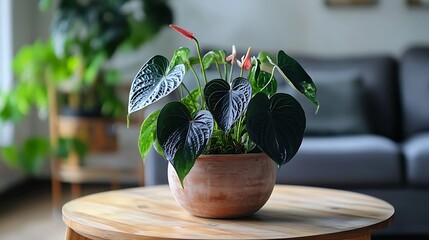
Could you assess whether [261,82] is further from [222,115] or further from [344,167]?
[344,167]

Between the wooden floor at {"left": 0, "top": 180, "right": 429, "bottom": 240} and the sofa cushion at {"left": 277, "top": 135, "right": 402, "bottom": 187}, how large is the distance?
315 millimetres

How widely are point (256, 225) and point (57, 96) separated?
2.56 meters

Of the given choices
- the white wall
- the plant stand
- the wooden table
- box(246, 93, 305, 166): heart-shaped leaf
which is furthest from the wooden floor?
box(246, 93, 305, 166): heart-shaped leaf

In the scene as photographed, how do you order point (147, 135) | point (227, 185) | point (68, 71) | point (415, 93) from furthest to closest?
1. point (68, 71)
2. point (415, 93)
3. point (147, 135)
4. point (227, 185)

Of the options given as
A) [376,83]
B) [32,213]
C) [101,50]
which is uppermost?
[101,50]

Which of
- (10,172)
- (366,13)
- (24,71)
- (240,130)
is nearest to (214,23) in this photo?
(366,13)

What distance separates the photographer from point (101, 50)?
3928 millimetres

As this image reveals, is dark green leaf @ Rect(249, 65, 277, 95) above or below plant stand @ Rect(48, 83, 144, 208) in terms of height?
above

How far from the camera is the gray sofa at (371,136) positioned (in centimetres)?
305

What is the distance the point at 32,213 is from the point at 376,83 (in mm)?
1878

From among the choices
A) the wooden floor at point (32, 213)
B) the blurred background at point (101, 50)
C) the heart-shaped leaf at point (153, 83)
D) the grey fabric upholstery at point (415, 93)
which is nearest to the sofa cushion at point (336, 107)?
the grey fabric upholstery at point (415, 93)

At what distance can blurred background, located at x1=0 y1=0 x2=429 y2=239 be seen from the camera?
3908 millimetres

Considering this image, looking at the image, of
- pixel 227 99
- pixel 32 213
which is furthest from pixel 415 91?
pixel 227 99

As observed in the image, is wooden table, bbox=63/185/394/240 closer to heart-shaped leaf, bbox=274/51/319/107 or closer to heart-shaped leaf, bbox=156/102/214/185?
heart-shaped leaf, bbox=156/102/214/185
